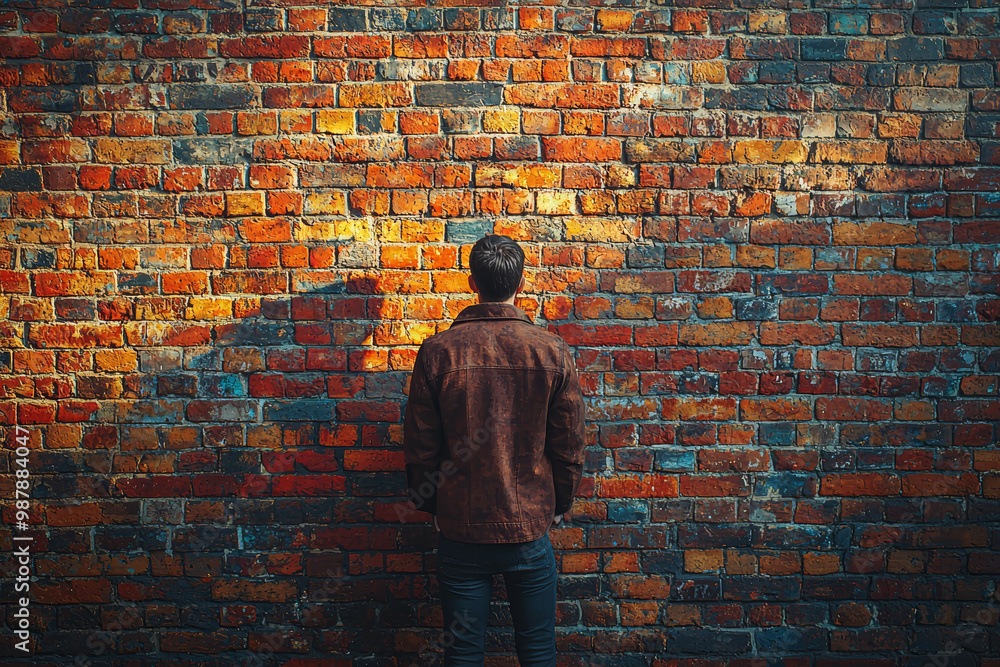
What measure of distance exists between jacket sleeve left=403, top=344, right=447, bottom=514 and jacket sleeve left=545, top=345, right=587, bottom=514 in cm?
40

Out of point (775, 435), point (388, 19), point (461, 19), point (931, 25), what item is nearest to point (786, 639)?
point (775, 435)

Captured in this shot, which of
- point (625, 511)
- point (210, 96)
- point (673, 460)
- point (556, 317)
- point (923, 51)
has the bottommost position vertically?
point (625, 511)

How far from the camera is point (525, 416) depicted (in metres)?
1.83

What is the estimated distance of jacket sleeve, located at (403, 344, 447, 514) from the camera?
1.85 meters

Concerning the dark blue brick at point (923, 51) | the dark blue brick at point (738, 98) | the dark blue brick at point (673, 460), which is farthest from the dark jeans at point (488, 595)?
the dark blue brick at point (923, 51)

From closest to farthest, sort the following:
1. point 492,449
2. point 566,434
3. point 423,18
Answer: point 492,449 → point 566,434 → point 423,18

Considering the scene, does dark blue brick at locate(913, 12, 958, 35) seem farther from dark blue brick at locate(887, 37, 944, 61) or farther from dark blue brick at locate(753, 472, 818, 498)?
dark blue brick at locate(753, 472, 818, 498)

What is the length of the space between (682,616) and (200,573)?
2.11 m

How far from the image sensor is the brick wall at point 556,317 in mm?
2307

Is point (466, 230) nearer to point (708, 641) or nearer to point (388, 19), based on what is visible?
point (388, 19)

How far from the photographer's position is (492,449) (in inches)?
70.8

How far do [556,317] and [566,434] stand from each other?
60 cm

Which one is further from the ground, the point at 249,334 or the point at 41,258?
the point at 41,258

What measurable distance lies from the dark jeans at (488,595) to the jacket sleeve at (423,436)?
21 cm
